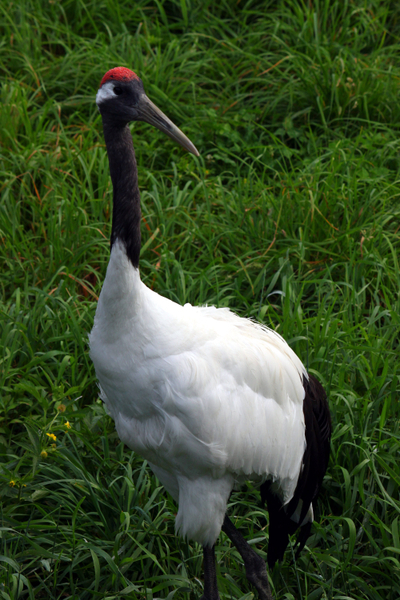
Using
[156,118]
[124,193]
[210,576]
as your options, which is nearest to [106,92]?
[156,118]

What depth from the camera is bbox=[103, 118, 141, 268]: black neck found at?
257 cm

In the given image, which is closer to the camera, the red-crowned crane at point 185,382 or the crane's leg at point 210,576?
the red-crowned crane at point 185,382

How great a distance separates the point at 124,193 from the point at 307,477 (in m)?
1.59

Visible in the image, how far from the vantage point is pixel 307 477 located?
3176 mm

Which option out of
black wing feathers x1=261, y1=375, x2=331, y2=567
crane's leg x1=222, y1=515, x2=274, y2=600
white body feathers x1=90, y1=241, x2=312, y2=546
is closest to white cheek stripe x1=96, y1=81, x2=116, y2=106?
white body feathers x1=90, y1=241, x2=312, y2=546

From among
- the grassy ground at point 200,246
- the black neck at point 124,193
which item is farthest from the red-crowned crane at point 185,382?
the grassy ground at point 200,246

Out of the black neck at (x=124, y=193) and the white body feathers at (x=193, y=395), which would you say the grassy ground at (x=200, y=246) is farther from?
the black neck at (x=124, y=193)

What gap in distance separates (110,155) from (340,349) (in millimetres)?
1892

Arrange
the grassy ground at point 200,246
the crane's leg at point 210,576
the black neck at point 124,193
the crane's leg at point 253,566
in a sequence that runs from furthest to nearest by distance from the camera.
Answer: the grassy ground at point 200,246
the crane's leg at point 253,566
the crane's leg at point 210,576
the black neck at point 124,193

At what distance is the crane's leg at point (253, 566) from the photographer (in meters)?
3.09

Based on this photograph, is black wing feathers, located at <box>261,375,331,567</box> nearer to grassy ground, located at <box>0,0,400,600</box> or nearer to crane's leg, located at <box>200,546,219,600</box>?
grassy ground, located at <box>0,0,400,600</box>

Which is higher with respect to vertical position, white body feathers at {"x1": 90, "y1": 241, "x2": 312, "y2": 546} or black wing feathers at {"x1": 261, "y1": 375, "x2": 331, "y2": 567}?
white body feathers at {"x1": 90, "y1": 241, "x2": 312, "y2": 546}

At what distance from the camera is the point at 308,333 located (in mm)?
3959

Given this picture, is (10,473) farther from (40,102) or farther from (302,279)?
(40,102)
